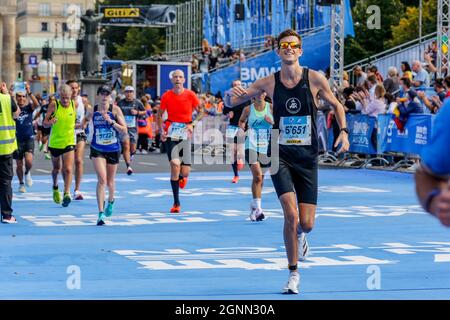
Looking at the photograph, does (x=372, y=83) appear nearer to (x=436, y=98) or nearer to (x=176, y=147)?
(x=436, y=98)

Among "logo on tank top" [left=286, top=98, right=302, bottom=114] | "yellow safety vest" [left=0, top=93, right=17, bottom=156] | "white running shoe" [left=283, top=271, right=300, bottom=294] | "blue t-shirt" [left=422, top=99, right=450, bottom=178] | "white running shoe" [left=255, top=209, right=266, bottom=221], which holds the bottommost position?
"white running shoe" [left=255, top=209, right=266, bottom=221]

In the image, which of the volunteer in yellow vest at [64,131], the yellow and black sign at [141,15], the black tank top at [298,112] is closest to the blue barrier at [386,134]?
the volunteer in yellow vest at [64,131]

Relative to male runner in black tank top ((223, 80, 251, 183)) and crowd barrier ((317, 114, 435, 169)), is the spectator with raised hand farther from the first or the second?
male runner in black tank top ((223, 80, 251, 183))

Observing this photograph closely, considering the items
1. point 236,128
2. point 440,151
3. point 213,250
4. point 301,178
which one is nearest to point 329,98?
point 301,178

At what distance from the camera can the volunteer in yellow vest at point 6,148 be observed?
53.2 feet

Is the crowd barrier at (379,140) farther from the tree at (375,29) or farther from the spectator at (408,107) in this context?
the tree at (375,29)

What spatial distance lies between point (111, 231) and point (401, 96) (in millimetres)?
12104

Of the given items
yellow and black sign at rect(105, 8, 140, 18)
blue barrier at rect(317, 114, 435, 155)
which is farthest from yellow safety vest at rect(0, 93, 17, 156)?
yellow and black sign at rect(105, 8, 140, 18)

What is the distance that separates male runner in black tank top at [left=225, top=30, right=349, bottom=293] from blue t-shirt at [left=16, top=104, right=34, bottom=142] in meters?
12.3

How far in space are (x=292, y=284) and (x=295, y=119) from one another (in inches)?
56.3

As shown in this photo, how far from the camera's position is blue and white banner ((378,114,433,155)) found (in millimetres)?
24312

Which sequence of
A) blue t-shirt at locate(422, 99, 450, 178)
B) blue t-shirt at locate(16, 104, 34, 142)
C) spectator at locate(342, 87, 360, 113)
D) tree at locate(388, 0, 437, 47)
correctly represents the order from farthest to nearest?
1. tree at locate(388, 0, 437, 47)
2. spectator at locate(342, 87, 360, 113)
3. blue t-shirt at locate(16, 104, 34, 142)
4. blue t-shirt at locate(422, 99, 450, 178)

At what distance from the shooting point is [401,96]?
2584 centimetres

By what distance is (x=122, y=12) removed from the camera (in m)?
92.4
